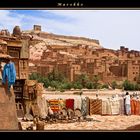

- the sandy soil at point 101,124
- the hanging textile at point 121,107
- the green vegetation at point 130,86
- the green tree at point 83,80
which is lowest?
the sandy soil at point 101,124

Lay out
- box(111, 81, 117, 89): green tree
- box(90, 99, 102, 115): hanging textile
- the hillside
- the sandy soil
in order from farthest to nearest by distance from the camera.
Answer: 1. box(90, 99, 102, 115): hanging textile
2. box(111, 81, 117, 89): green tree
3. the hillside
4. the sandy soil

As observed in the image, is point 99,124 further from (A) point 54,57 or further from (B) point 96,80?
(A) point 54,57

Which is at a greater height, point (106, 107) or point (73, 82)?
point (73, 82)

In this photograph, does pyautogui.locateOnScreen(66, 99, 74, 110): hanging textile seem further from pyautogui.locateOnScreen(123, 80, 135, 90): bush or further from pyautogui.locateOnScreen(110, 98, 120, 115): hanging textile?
pyautogui.locateOnScreen(123, 80, 135, 90): bush

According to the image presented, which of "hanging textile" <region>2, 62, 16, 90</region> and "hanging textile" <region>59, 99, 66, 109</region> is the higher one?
"hanging textile" <region>2, 62, 16, 90</region>

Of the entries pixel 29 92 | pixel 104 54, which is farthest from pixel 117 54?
pixel 29 92

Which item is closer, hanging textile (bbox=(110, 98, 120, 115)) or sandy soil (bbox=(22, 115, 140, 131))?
sandy soil (bbox=(22, 115, 140, 131))

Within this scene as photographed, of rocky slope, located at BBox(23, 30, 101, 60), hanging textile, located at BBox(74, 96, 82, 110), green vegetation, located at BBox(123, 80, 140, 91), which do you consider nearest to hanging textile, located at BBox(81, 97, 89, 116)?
hanging textile, located at BBox(74, 96, 82, 110)

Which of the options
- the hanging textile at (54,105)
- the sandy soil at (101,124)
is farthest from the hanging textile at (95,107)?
the hanging textile at (54,105)

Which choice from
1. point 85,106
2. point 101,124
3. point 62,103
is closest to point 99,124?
point 101,124

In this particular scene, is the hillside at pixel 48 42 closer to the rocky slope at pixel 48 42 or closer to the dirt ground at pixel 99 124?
the rocky slope at pixel 48 42

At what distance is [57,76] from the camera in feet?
17.6
